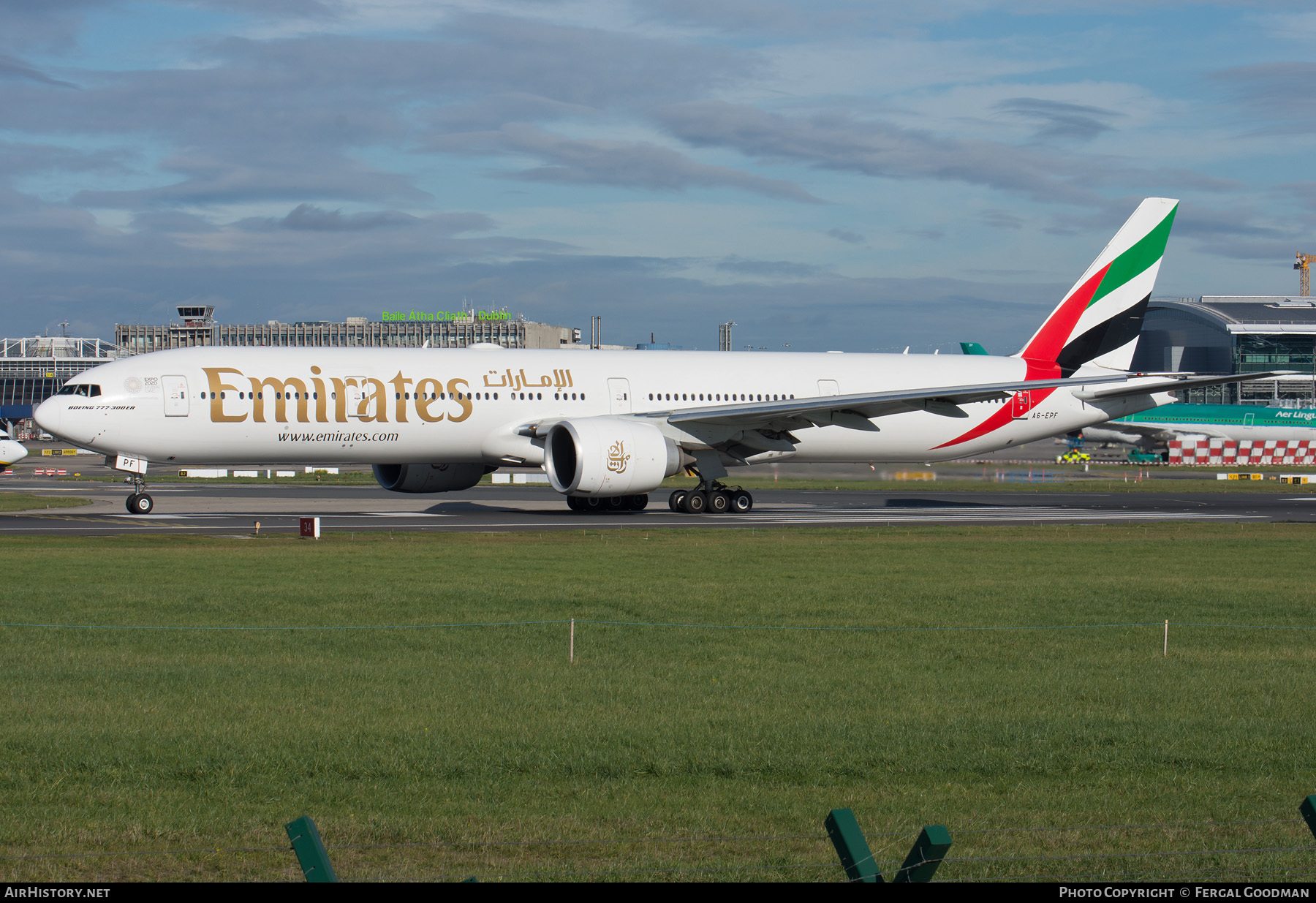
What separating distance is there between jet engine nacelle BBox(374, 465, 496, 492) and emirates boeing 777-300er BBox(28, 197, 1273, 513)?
6cm

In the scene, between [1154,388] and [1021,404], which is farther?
[1021,404]

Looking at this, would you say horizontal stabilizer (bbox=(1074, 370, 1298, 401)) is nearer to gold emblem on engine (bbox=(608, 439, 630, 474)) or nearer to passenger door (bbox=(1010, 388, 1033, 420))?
passenger door (bbox=(1010, 388, 1033, 420))

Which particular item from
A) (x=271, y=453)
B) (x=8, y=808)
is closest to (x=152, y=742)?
(x=8, y=808)

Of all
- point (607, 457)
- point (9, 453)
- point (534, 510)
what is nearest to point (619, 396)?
point (534, 510)

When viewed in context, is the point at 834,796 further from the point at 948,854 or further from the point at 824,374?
the point at 824,374

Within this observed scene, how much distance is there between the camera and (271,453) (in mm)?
35031

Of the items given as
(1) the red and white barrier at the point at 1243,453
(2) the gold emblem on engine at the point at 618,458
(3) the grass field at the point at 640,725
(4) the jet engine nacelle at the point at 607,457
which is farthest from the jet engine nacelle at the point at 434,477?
(1) the red and white barrier at the point at 1243,453

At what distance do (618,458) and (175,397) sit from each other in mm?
11970

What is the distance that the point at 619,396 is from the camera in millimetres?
37969

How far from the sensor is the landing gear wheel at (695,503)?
37875mm

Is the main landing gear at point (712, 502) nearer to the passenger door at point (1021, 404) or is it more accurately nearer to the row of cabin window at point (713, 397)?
the row of cabin window at point (713, 397)

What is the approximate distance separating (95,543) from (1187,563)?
22.6 metres

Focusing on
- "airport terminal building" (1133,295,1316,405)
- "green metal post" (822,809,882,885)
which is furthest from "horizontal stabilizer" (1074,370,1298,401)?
"airport terminal building" (1133,295,1316,405)

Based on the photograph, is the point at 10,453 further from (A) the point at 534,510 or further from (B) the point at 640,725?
(B) the point at 640,725
